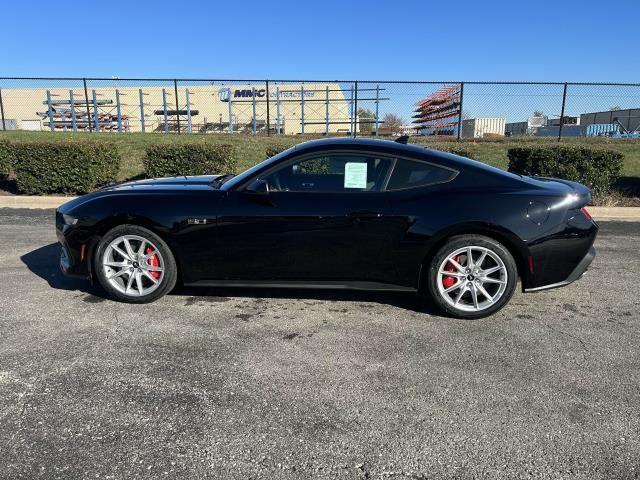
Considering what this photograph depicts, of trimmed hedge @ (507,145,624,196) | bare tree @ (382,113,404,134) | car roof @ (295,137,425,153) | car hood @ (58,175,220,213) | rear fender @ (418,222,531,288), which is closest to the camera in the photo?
rear fender @ (418,222,531,288)

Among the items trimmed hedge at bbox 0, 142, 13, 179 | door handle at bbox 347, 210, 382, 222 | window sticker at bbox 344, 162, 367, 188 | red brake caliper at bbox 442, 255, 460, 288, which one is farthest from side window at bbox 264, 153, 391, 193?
trimmed hedge at bbox 0, 142, 13, 179

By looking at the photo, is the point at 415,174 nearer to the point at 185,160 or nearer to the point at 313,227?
the point at 313,227

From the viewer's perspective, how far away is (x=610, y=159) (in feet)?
29.2

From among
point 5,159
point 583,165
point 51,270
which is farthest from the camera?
point 5,159

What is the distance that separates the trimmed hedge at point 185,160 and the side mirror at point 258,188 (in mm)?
5886

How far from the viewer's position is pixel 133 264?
13.7 feet

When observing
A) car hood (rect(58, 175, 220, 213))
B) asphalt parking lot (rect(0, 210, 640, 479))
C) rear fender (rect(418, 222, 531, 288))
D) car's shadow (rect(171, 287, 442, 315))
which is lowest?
asphalt parking lot (rect(0, 210, 640, 479))

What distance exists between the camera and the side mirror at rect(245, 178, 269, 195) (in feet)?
13.0

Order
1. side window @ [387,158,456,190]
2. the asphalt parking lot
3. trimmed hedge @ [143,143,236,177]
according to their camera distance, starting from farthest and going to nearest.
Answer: trimmed hedge @ [143,143,236,177]
side window @ [387,158,456,190]
the asphalt parking lot

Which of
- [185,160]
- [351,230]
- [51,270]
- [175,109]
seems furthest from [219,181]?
[175,109]

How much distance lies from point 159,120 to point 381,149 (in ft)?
113

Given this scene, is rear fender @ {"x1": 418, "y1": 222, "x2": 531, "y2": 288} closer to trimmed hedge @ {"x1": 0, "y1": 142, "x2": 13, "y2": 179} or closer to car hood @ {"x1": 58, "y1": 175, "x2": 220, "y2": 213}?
car hood @ {"x1": 58, "y1": 175, "x2": 220, "y2": 213}

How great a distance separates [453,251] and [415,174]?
2.33 ft

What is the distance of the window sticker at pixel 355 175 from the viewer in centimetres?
403
